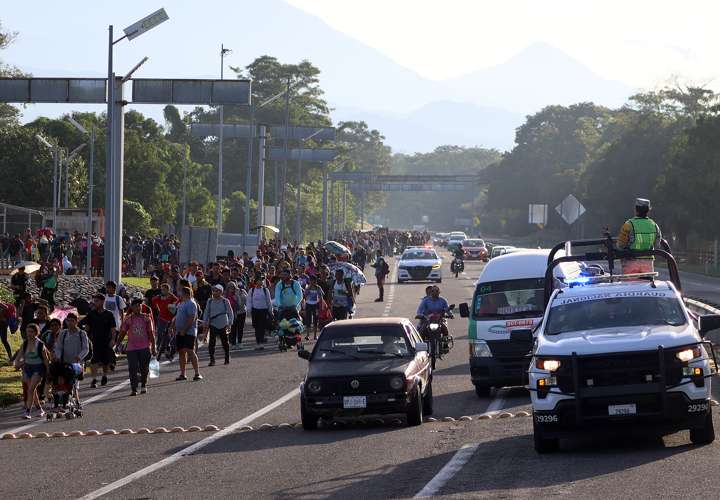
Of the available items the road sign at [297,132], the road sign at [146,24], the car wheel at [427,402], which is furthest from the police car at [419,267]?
the car wheel at [427,402]

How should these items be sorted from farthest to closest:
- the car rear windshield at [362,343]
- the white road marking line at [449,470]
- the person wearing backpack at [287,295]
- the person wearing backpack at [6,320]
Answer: the person wearing backpack at [287,295]
the person wearing backpack at [6,320]
the car rear windshield at [362,343]
the white road marking line at [449,470]

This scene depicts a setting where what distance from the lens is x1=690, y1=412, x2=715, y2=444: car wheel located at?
1500 centimetres

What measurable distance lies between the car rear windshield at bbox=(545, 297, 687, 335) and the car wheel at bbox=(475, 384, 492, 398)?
5.80 meters

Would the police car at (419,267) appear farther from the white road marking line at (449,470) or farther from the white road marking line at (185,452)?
the white road marking line at (449,470)

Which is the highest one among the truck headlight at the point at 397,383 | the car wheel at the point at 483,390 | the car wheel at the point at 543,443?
the truck headlight at the point at 397,383

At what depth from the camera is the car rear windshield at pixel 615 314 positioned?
51.9 feet

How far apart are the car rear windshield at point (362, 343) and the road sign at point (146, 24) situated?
16.8 metres

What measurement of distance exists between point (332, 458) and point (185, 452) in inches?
78.6

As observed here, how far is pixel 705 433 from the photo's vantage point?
49.4 feet

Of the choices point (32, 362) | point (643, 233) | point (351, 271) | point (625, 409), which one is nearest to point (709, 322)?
point (625, 409)

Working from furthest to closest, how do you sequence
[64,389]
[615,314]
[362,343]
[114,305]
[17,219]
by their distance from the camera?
1. [17,219]
2. [114,305]
3. [64,389]
4. [362,343]
5. [615,314]

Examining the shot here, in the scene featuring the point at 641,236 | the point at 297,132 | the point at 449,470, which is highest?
the point at 297,132

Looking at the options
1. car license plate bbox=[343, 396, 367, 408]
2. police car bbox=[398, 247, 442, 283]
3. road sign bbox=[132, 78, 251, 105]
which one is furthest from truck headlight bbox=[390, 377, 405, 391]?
police car bbox=[398, 247, 442, 283]

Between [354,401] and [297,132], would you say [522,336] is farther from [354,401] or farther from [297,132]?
[297,132]
